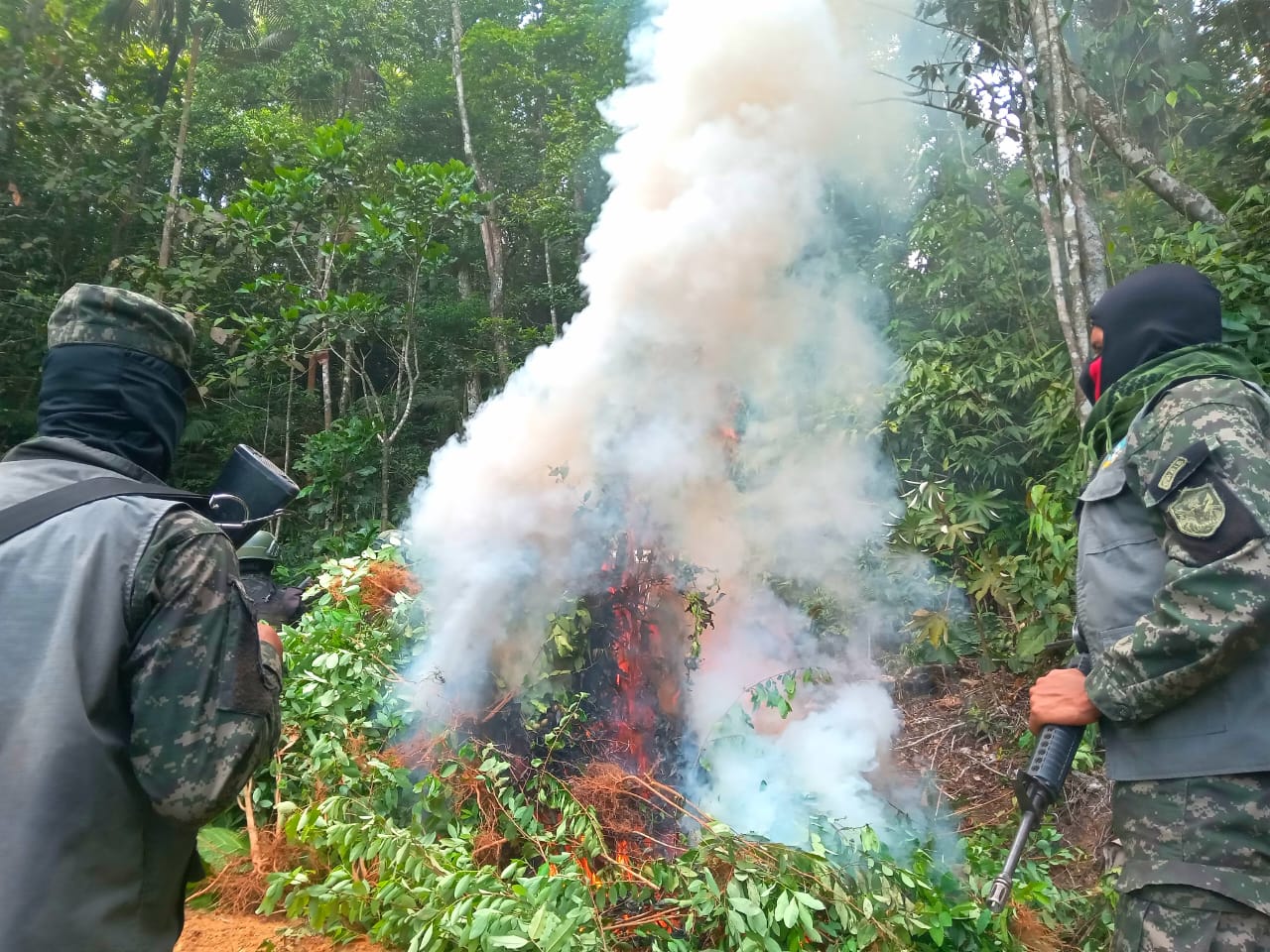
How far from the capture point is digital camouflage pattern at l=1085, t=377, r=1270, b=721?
1.59 metres

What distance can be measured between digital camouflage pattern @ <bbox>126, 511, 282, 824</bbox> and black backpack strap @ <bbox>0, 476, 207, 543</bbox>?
0.11 meters

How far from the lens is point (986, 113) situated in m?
5.57

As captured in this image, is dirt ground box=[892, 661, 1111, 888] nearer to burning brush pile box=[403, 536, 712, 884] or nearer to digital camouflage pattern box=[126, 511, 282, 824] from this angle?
burning brush pile box=[403, 536, 712, 884]

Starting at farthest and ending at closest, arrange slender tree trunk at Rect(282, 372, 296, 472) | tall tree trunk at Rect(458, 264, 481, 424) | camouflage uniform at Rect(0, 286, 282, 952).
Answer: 1. tall tree trunk at Rect(458, 264, 481, 424)
2. slender tree trunk at Rect(282, 372, 296, 472)
3. camouflage uniform at Rect(0, 286, 282, 952)

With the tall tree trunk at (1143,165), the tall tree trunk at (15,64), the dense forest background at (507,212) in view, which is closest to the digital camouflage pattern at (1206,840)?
the dense forest background at (507,212)

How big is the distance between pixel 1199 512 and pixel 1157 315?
0.64 metres

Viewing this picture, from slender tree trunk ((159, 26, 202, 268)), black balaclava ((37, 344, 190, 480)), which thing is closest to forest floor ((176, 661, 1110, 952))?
black balaclava ((37, 344, 190, 480))

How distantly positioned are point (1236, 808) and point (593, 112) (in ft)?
40.8

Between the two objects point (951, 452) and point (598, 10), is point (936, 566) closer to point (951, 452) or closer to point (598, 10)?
point (951, 452)

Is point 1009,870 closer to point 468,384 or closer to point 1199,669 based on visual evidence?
point 1199,669

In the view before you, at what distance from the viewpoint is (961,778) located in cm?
480

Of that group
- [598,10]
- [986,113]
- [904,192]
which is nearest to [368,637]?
[986,113]

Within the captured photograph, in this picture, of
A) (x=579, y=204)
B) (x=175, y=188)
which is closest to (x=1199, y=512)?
(x=175, y=188)

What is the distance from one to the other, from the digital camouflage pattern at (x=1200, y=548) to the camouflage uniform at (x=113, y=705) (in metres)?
1.98
